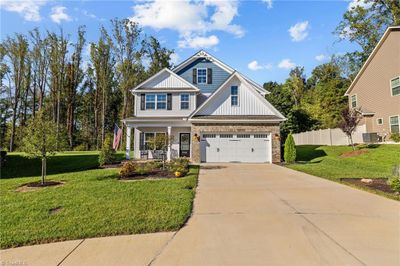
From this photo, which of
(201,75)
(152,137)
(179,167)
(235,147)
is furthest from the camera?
(201,75)

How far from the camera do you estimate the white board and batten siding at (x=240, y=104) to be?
58.0 feet

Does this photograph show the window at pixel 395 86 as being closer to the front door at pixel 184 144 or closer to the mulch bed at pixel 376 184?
the mulch bed at pixel 376 184

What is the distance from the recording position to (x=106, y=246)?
4059mm

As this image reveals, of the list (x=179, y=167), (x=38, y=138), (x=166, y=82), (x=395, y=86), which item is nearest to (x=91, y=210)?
(x=38, y=138)

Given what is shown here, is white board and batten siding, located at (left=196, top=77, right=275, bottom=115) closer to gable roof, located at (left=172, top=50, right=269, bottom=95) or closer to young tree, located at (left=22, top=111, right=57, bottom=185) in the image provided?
gable roof, located at (left=172, top=50, right=269, bottom=95)

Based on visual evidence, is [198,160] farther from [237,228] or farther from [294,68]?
[294,68]

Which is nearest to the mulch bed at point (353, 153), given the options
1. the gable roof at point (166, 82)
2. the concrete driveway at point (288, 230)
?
the concrete driveway at point (288, 230)

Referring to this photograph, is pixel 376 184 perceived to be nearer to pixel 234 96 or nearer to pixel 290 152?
pixel 290 152

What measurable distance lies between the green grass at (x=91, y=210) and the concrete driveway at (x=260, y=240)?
0.32 m

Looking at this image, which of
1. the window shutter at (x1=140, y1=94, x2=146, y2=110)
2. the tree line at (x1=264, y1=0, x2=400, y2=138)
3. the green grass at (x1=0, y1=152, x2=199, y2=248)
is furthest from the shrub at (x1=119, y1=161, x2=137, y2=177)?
the tree line at (x1=264, y1=0, x2=400, y2=138)

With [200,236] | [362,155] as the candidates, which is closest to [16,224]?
[200,236]

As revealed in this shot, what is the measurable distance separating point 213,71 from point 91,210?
17675 mm

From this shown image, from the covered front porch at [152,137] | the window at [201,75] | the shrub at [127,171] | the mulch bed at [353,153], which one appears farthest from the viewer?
the window at [201,75]

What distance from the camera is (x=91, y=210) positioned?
19.2 ft
